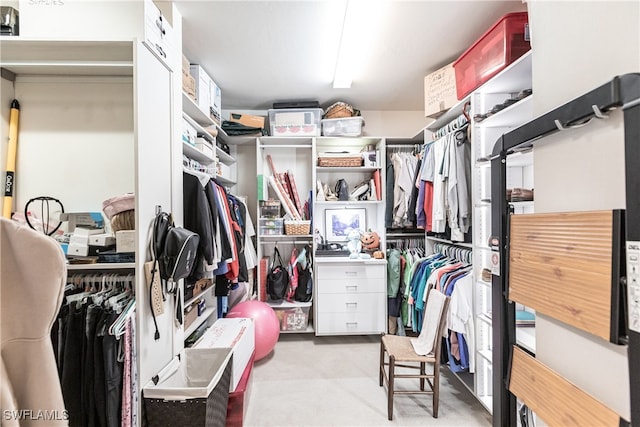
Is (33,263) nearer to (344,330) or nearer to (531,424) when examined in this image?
(531,424)

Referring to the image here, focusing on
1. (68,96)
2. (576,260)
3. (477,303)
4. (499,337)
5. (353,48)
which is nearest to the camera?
(576,260)

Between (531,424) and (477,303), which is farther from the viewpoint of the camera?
(477,303)

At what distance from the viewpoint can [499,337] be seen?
42.4 inches

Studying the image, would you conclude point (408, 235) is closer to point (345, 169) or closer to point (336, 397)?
point (345, 169)

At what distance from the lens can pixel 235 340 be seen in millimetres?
1964

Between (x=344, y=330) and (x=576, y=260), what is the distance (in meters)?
2.58

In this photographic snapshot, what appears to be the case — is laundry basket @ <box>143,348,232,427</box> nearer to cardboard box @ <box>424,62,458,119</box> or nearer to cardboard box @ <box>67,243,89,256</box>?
cardboard box @ <box>67,243,89,256</box>

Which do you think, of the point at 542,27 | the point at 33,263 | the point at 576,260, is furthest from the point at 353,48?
the point at 33,263

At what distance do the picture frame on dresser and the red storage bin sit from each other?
1744 mm

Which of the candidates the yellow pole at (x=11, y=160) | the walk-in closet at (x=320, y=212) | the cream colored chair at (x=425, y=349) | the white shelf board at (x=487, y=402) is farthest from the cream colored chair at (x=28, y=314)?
the white shelf board at (x=487, y=402)

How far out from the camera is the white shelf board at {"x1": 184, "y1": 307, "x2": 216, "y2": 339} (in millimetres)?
2029

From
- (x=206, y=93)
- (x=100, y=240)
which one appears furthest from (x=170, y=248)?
(x=206, y=93)

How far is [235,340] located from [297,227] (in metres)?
1.43

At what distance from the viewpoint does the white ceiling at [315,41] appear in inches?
70.9
